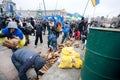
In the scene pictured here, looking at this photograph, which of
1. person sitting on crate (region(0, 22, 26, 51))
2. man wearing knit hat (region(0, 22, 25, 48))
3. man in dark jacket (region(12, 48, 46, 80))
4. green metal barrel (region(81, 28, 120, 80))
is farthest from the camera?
man wearing knit hat (region(0, 22, 25, 48))

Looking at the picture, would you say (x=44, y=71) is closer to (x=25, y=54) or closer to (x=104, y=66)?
(x=25, y=54)

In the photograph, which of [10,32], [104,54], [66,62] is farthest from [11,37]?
[104,54]

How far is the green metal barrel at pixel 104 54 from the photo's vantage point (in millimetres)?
2537

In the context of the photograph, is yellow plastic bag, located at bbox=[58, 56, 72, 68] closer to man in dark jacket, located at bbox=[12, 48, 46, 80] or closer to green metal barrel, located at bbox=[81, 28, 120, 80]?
Result: man in dark jacket, located at bbox=[12, 48, 46, 80]

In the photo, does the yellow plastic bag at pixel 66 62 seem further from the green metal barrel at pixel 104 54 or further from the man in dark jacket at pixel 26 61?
the green metal barrel at pixel 104 54

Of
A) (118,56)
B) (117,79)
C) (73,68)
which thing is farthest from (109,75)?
(73,68)

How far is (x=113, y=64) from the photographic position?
8.73ft

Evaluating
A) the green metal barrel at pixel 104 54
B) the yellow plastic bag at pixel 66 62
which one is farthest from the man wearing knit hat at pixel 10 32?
the green metal barrel at pixel 104 54

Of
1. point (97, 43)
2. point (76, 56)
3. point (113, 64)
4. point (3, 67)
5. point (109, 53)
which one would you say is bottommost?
point (3, 67)

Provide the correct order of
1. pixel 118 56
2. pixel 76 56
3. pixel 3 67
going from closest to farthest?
pixel 118 56 < pixel 76 56 < pixel 3 67

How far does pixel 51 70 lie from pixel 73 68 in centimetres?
70

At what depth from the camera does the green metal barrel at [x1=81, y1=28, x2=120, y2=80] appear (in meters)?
2.54

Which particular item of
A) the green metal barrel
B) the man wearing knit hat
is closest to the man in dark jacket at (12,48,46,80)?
the man wearing knit hat

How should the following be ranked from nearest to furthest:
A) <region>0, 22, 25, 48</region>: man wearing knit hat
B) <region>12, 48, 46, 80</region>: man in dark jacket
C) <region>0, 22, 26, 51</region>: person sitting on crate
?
<region>12, 48, 46, 80</region>: man in dark jacket, <region>0, 22, 26, 51</region>: person sitting on crate, <region>0, 22, 25, 48</region>: man wearing knit hat
